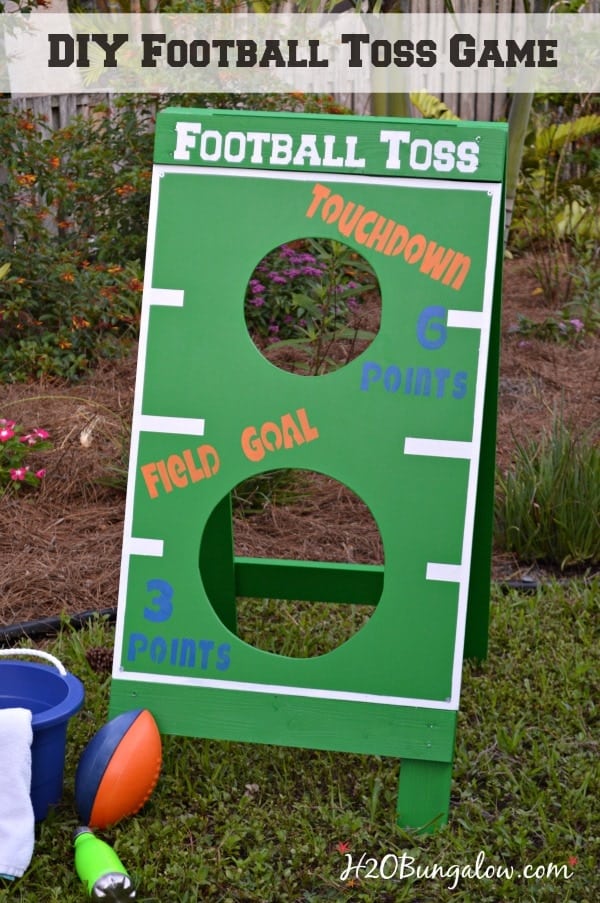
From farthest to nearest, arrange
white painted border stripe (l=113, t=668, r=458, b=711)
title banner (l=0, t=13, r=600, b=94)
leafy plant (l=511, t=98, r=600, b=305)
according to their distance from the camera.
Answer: leafy plant (l=511, t=98, r=600, b=305), title banner (l=0, t=13, r=600, b=94), white painted border stripe (l=113, t=668, r=458, b=711)

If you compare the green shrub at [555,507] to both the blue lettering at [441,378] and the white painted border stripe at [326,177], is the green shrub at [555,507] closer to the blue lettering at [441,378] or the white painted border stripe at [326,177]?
the blue lettering at [441,378]

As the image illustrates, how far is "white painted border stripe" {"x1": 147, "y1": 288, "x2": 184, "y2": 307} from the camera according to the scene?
232 centimetres

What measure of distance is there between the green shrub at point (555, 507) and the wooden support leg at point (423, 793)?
4.54 feet

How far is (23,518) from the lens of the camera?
3.72 meters

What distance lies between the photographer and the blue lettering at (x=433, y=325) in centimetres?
225

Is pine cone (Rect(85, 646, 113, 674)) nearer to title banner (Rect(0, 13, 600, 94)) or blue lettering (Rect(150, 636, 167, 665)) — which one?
blue lettering (Rect(150, 636, 167, 665))

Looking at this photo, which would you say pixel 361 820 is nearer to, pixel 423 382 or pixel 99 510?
pixel 423 382

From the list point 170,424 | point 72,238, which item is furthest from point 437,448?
point 72,238

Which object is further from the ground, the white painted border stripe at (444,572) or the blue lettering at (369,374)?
the blue lettering at (369,374)

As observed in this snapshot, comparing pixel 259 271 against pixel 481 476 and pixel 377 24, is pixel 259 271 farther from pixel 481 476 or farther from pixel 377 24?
pixel 481 476

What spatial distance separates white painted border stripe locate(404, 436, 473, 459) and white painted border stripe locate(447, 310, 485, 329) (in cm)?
25

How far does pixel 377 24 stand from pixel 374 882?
404 centimetres

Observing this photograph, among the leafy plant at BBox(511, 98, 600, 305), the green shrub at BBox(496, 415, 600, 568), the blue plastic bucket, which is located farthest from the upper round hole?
the blue plastic bucket

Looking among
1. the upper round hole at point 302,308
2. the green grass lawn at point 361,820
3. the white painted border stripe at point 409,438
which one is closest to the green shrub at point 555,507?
A: the green grass lawn at point 361,820
